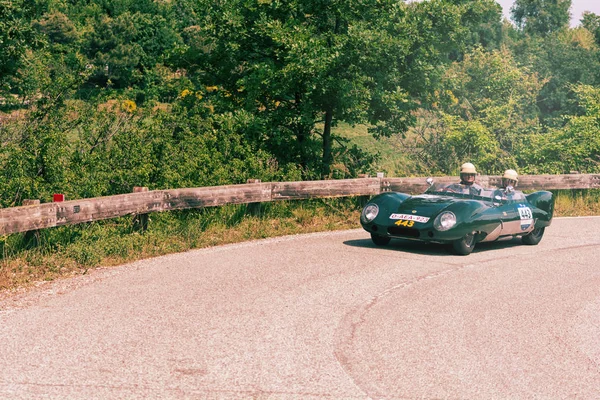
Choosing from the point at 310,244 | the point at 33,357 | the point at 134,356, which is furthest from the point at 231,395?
the point at 310,244

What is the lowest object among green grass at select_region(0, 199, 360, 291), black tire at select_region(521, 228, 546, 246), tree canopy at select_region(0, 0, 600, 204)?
black tire at select_region(521, 228, 546, 246)

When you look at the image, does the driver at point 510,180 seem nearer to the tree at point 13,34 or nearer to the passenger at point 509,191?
the passenger at point 509,191

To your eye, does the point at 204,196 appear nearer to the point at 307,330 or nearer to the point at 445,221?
the point at 445,221

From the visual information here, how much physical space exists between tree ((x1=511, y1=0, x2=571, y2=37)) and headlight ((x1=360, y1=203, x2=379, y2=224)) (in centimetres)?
9766

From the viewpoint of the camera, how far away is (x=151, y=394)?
568cm

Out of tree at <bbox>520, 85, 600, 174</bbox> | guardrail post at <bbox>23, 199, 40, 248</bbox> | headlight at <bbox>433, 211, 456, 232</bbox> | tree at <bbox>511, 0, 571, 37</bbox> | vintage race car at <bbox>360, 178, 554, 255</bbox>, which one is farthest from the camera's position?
tree at <bbox>511, 0, 571, 37</bbox>

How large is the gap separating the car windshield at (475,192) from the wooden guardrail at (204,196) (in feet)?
9.71

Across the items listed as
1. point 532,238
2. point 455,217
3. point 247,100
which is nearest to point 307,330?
point 455,217

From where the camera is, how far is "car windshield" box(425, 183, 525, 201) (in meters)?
13.6

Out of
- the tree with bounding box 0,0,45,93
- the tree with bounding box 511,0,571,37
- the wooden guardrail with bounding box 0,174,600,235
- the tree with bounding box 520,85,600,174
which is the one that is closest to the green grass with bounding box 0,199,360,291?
the wooden guardrail with bounding box 0,174,600,235

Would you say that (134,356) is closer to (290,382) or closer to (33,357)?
(33,357)

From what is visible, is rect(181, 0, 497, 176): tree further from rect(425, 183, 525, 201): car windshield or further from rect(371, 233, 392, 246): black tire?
rect(371, 233, 392, 246): black tire

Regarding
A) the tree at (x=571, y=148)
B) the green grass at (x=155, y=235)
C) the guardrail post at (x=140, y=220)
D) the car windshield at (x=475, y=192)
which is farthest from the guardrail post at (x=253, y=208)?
the tree at (x=571, y=148)

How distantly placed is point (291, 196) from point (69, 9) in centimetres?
6839
